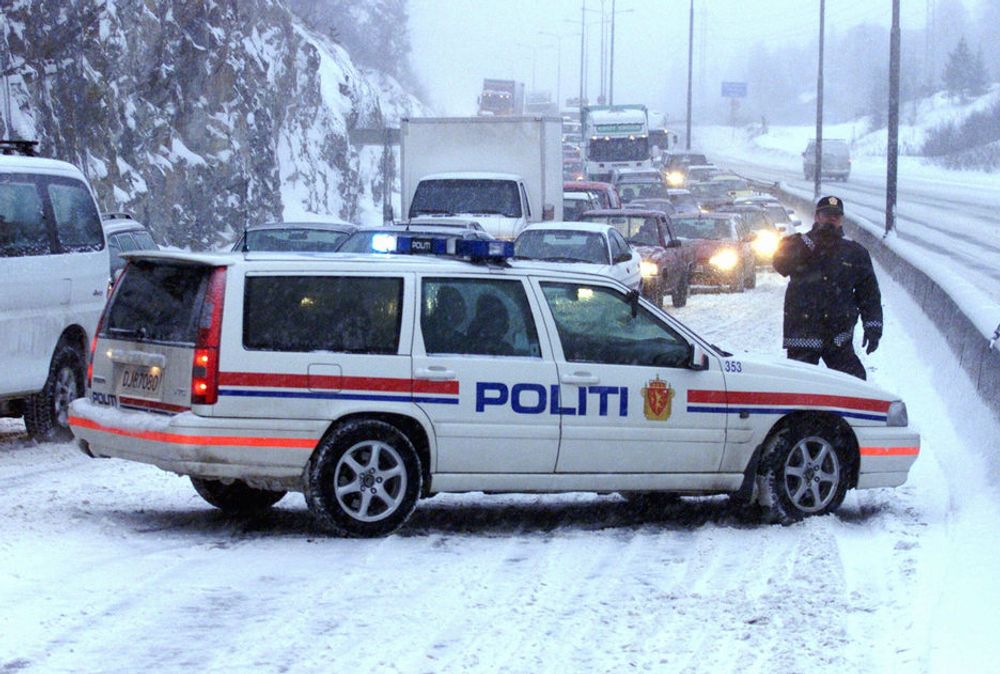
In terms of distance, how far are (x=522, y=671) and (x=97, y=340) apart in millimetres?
4095

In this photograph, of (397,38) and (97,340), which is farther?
(397,38)

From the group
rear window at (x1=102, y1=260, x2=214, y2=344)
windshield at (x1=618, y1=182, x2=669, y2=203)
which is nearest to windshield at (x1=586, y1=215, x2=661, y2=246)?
rear window at (x1=102, y1=260, x2=214, y2=344)

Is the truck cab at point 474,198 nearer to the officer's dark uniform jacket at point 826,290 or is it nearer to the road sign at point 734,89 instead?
the officer's dark uniform jacket at point 826,290

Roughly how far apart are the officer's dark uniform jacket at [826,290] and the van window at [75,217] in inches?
212

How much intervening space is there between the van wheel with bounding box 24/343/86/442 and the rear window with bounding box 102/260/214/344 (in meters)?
3.38

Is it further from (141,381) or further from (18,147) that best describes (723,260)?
(141,381)

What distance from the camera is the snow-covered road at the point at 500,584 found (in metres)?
6.25

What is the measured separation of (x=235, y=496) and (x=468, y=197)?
17.1 meters

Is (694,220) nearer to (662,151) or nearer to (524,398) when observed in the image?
(524,398)

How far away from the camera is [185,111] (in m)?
36.6

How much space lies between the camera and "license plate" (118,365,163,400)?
8.62 meters

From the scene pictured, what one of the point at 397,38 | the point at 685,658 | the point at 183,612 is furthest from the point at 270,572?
the point at 397,38

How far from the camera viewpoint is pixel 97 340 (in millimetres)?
9148

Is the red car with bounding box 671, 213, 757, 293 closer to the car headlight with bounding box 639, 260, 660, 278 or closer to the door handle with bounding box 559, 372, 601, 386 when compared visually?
the car headlight with bounding box 639, 260, 660, 278
